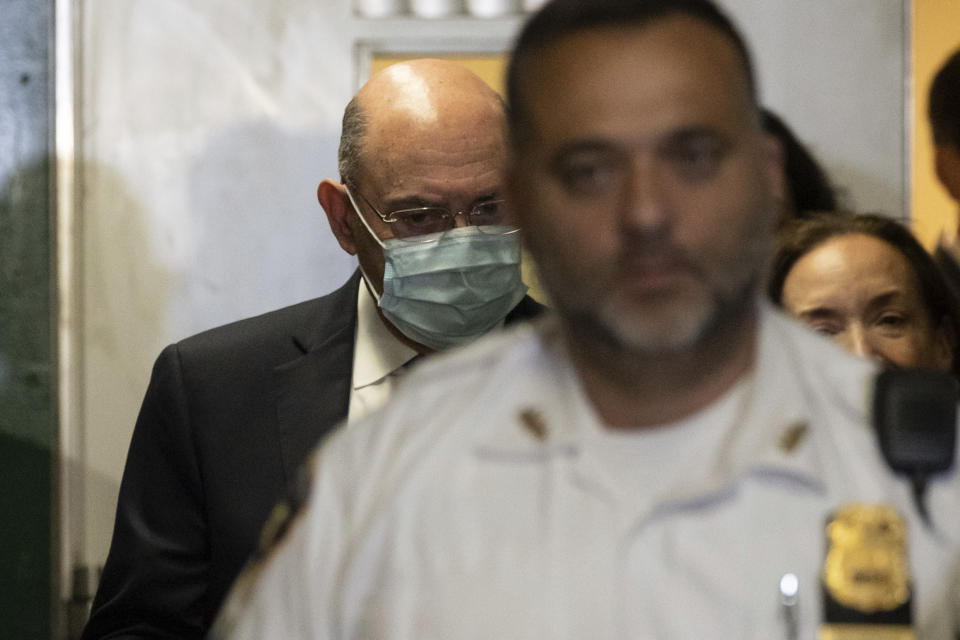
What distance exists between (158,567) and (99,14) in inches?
73.3

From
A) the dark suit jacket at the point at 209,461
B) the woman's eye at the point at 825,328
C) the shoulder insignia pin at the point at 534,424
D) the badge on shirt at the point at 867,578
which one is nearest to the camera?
the badge on shirt at the point at 867,578

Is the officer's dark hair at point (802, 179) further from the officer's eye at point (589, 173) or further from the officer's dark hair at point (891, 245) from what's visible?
the officer's eye at point (589, 173)

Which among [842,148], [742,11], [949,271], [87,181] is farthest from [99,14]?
[949,271]

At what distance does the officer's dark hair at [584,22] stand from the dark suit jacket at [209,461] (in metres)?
1.11

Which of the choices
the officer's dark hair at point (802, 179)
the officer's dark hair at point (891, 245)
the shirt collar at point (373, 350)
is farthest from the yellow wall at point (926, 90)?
the shirt collar at point (373, 350)

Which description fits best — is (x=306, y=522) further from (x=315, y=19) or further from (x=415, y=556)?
(x=315, y=19)

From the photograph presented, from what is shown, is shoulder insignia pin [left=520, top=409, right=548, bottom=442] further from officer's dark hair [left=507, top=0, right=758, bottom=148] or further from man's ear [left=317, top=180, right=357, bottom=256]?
man's ear [left=317, top=180, right=357, bottom=256]

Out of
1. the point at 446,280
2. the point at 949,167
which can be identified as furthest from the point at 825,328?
the point at 949,167

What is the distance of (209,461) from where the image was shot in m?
2.20

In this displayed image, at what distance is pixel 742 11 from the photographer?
3318 millimetres

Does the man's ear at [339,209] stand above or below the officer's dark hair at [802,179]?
above

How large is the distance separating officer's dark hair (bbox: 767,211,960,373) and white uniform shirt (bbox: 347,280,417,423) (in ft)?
2.25

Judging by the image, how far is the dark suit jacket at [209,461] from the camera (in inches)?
84.4

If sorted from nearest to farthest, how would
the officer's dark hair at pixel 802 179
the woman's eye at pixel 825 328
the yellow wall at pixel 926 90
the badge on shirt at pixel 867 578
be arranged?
1. the badge on shirt at pixel 867 578
2. the woman's eye at pixel 825 328
3. the officer's dark hair at pixel 802 179
4. the yellow wall at pixel 926 90
